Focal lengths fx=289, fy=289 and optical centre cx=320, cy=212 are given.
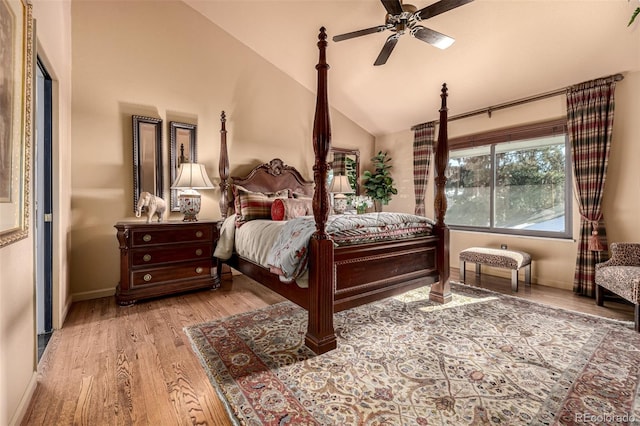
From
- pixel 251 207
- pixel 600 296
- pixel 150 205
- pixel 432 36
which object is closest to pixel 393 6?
pixel 432 36

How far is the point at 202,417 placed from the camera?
4.59 feet

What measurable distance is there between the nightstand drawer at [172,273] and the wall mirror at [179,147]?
0.79m

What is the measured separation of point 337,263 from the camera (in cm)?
215

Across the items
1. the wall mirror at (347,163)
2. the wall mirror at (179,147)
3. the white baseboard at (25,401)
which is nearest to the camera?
the white baseboard at (25,401)

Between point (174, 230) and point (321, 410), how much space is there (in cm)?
246

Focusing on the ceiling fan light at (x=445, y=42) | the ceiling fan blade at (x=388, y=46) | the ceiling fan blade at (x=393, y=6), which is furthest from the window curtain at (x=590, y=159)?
the ceiling fan blade at (x=393, y=6)

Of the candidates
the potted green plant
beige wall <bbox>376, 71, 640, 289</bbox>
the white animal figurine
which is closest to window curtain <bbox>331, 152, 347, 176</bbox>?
the potted green plant

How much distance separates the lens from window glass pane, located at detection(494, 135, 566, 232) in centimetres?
365

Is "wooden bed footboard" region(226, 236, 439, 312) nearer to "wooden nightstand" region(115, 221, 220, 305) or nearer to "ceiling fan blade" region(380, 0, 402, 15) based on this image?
"wooden nightstand" region(115, 221, 220, 305)

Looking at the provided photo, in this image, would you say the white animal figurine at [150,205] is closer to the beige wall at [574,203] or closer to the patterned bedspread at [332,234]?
the patterned bedspread at [332,234]

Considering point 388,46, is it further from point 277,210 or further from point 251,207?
point 251,207

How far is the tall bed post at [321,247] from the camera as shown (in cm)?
199

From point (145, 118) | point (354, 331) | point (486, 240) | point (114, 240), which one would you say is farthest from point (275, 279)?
point (486, 240)

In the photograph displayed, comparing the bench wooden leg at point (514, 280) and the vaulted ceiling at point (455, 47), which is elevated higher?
the vaulted ceiling at point (455, 47)
